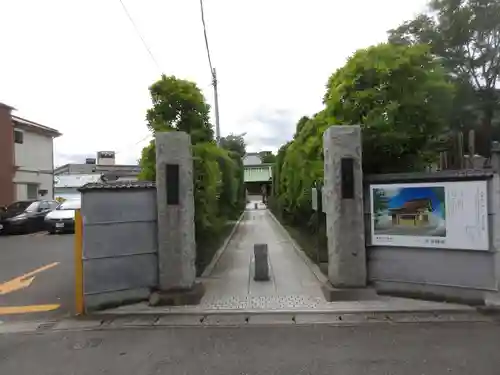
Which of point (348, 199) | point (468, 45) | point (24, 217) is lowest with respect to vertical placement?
point (24, 217)

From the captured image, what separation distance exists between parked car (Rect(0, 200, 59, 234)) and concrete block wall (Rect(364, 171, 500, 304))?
54.3 feet

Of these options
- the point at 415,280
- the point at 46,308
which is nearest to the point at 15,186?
the point at 46,308

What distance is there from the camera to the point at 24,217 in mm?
19406

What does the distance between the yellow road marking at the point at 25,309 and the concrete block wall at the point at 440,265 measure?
5.08m

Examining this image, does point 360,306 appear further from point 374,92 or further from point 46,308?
point 46,308

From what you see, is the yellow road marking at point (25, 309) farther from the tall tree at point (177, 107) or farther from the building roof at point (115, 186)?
the tall tree at point (177, 107)

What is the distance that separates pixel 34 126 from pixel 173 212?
23815 millimetres

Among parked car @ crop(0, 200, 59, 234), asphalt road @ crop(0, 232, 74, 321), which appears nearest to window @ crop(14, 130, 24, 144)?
parked car @ crop(0, 200, 59, 234)

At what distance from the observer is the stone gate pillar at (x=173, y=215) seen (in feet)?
23.5

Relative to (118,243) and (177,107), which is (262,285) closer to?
(118,243)

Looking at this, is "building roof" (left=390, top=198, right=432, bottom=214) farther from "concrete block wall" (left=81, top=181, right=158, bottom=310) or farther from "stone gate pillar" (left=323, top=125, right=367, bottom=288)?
"concrete block wall" (left=81, top=181, right=158, bottom=310)

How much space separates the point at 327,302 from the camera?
6984 mm

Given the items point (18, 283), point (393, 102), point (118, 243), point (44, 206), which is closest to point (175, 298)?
point (118, 243)

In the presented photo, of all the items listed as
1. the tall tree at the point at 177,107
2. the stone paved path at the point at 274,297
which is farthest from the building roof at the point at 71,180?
the stone paved path at the point at 274,297
